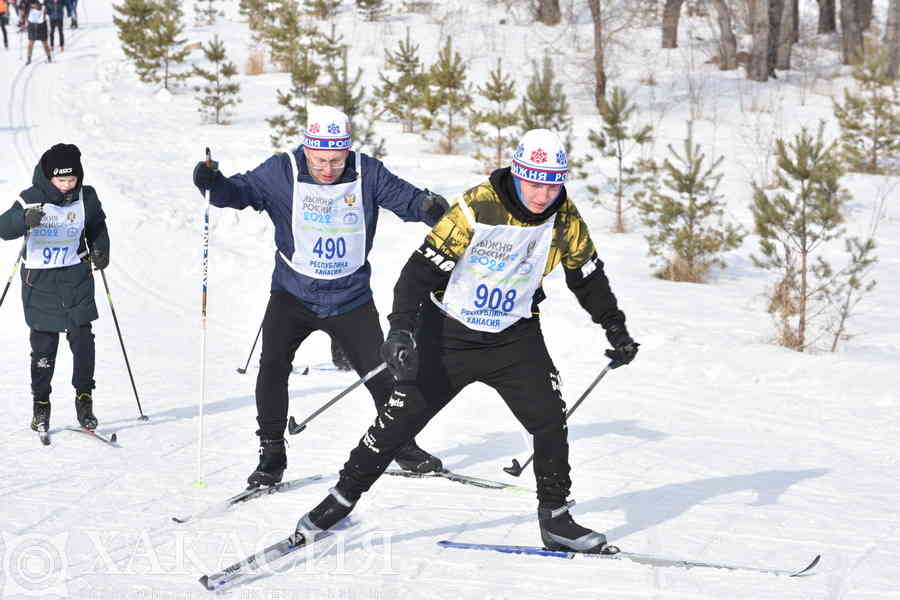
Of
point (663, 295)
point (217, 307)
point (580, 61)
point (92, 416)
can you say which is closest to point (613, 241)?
point (663, 295)

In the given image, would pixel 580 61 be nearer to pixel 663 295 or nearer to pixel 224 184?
pixel 663 295

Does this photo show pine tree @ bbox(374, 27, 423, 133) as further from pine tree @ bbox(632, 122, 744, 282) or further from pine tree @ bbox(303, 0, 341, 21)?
pine tree @ bbox(632, 122, 744, 282)

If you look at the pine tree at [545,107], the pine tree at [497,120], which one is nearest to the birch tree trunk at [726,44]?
the pine tree at [497,120]

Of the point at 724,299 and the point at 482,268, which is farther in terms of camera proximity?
the point at 724,299

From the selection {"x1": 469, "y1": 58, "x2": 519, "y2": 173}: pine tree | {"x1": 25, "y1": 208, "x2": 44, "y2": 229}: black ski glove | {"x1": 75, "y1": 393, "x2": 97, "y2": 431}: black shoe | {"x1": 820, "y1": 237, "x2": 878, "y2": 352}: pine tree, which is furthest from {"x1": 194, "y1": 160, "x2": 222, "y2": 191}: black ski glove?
{"x1": 469, "y1": 58, "x2": 519, "y2": 173}: pine tree

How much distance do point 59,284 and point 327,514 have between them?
2.59 m

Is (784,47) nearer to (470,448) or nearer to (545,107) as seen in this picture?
(545,107)

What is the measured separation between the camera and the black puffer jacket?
19.3ft

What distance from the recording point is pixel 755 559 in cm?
441

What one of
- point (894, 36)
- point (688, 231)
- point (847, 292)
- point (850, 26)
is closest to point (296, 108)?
point (688, 231)

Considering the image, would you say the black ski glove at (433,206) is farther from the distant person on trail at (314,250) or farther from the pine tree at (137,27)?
the pine tree at (137,27)

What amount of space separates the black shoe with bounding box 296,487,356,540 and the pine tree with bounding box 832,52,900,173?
1268cm

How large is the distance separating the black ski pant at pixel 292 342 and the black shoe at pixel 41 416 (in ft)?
5.32

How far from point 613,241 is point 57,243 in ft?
28.5
